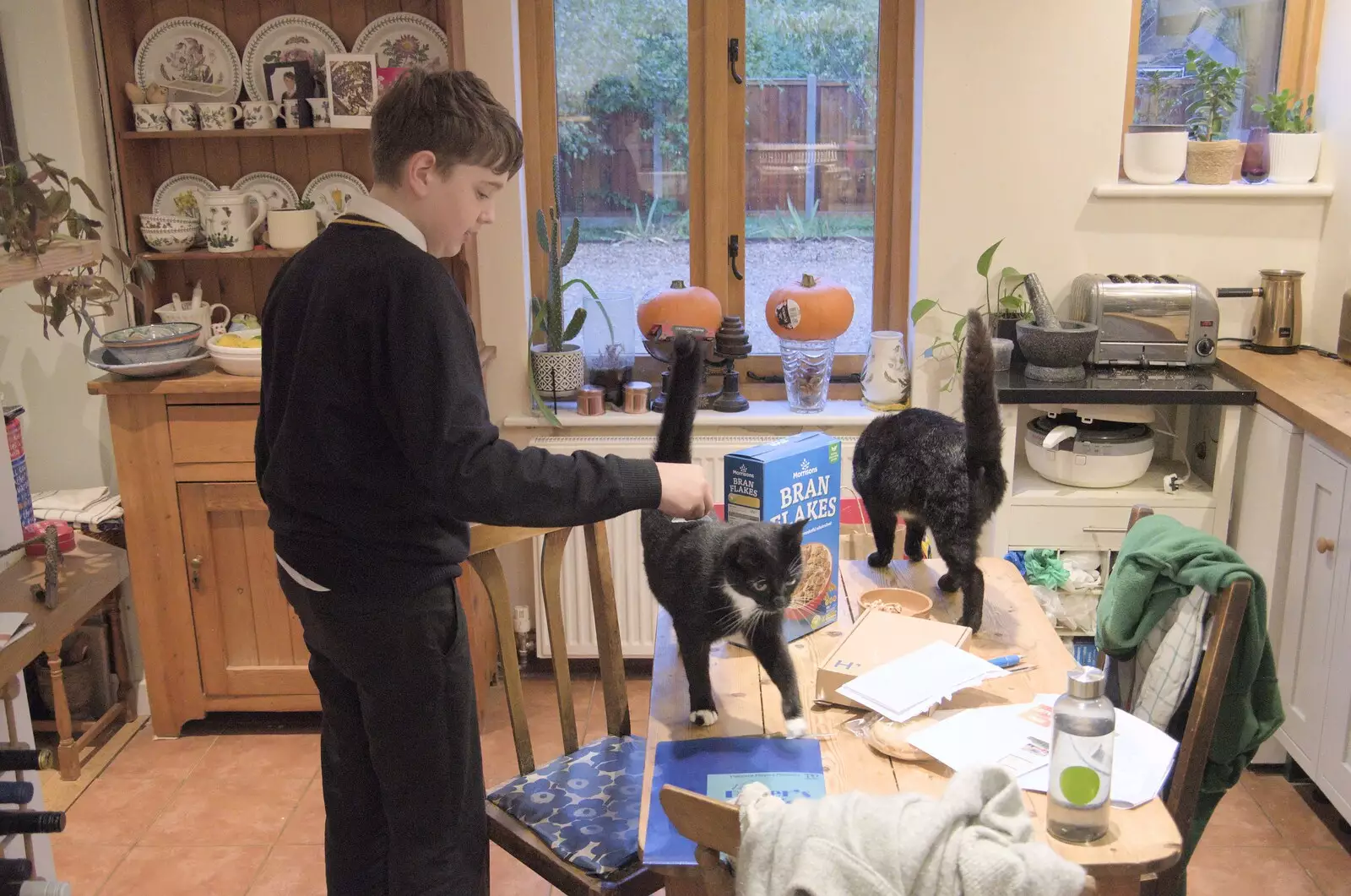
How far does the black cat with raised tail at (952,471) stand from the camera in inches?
67.9

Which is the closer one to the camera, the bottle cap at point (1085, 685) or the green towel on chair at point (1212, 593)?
the bottle cap at point (1085, 685)

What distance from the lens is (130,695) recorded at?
3.31 m

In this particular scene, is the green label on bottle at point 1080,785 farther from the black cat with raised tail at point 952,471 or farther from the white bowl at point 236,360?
the white bowl at point 236,360

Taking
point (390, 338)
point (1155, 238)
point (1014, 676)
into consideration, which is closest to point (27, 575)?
point (390, 338)

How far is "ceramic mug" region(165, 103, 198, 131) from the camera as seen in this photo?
3.09m

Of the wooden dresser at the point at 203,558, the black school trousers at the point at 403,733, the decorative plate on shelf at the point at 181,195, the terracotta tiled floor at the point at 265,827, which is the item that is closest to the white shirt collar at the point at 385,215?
the black school trousers at the point at 403,733

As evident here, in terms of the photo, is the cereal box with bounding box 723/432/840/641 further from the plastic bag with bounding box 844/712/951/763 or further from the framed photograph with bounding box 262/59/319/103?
the framed photograph with bounding box 262/59/319/103

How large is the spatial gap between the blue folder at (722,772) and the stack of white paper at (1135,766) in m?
0.27

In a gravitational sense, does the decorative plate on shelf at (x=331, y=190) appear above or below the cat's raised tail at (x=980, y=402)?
above

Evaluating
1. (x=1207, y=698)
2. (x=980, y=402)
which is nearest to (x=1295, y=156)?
(x=980, y=402)

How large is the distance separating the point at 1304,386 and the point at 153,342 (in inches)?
113

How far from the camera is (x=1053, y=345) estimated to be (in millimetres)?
2973

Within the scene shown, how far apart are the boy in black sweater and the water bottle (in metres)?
0.52

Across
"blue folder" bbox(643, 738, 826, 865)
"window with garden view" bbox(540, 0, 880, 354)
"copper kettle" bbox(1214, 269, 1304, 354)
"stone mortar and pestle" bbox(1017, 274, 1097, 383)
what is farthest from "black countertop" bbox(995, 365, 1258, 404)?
"blue folder" bbox(643, 738, 826, 865)
